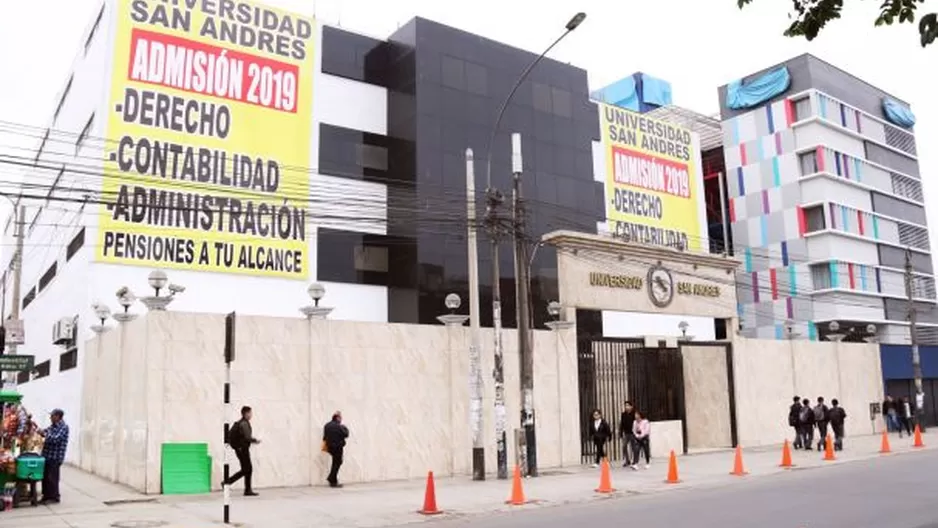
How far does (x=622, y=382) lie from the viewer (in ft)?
82.0

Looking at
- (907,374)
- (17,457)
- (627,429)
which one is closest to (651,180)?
(907,374)

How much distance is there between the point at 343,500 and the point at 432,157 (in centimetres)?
2410

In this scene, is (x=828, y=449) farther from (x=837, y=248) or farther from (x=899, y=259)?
(x=899, y=259)

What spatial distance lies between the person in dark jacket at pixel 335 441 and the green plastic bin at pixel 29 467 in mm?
5624

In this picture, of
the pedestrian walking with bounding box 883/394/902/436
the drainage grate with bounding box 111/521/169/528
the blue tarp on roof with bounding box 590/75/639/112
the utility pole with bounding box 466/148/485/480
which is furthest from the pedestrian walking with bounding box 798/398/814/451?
the blue tarp on roof with bounding box 590/75/639/112

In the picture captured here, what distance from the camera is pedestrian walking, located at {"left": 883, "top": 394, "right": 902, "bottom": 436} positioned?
34.7 metres

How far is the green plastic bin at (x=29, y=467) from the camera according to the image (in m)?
14.8

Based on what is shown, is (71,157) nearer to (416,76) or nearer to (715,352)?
(416,76)

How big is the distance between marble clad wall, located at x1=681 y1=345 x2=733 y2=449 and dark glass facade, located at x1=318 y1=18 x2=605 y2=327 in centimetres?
1115

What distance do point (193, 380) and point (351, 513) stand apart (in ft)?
17.4

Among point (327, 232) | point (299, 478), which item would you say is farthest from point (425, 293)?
point (299, 478)

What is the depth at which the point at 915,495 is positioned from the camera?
14.8 m

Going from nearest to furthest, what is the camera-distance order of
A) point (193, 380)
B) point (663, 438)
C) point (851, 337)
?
point (193, 380) → point (663, 438) → point (851, 337)

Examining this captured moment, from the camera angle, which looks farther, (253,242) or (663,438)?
(253,242)
